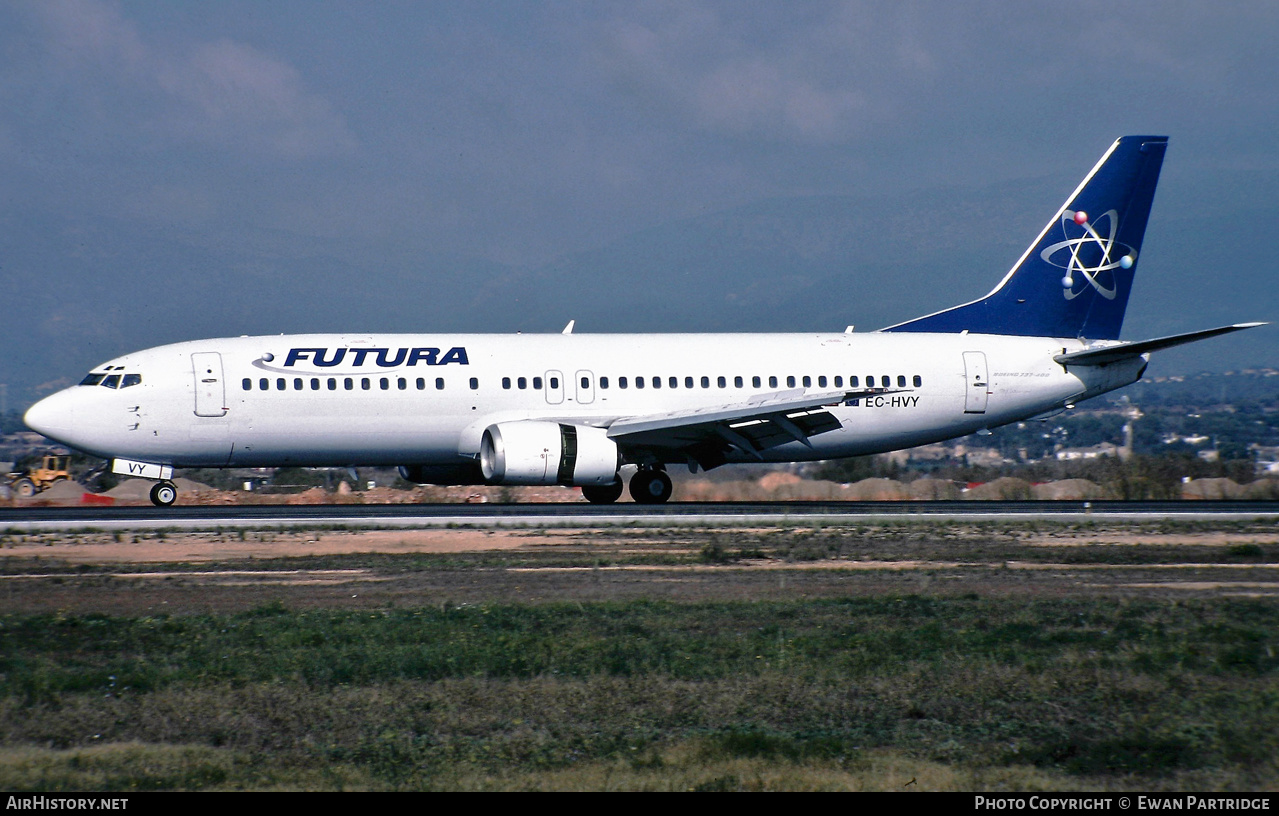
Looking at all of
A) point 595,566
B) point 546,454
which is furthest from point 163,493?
point 595,566

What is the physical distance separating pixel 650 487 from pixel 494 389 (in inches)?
177

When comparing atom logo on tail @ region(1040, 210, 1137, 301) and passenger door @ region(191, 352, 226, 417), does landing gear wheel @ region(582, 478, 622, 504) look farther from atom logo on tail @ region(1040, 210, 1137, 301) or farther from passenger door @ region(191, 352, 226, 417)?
atom logo on tail @ region(1040, 210, 1137, 301)

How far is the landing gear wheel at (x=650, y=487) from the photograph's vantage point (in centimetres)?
3034

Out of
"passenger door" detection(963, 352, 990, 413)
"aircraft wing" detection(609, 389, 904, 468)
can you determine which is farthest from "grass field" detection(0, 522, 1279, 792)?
"passenger door" detection(963, 352, 990, 413)

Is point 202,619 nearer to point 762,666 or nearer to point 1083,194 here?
point 762,666

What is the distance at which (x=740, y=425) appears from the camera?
28859 mm

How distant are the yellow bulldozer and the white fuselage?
15.1m

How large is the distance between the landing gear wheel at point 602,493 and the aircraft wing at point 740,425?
192cm

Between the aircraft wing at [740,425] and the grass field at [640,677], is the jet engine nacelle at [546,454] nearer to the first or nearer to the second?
the aircraft wing at [740,425]

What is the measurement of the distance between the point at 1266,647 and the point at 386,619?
8770 mm

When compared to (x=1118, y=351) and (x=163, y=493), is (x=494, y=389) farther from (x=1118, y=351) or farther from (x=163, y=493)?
(x=1118, y=351)

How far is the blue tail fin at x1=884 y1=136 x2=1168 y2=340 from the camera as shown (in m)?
32.7

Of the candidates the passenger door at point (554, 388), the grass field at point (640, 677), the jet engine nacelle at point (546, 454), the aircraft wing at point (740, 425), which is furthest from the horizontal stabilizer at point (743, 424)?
the grass field at point (640, 677)
